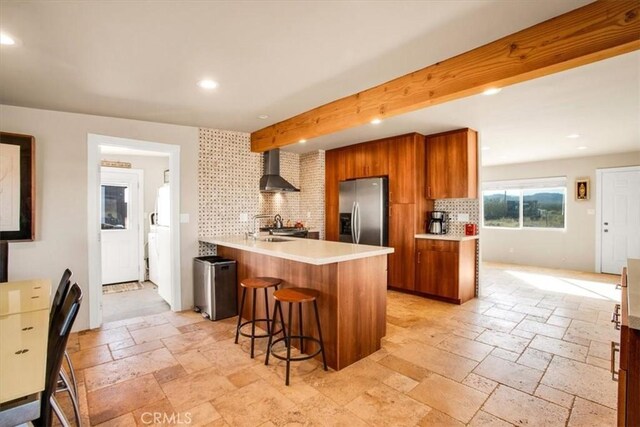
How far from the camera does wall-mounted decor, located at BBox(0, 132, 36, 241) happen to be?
289 cm

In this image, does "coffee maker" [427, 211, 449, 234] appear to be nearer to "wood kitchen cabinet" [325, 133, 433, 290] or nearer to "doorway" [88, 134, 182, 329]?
"wood kitchen cabinet" [325, 133, 433, 290]

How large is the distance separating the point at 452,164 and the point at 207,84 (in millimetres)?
3424

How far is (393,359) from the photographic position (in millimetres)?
2643

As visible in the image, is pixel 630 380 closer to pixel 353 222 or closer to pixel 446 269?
pixel 446 269

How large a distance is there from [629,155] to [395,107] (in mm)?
6218

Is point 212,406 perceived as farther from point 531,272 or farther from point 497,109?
point 531,272

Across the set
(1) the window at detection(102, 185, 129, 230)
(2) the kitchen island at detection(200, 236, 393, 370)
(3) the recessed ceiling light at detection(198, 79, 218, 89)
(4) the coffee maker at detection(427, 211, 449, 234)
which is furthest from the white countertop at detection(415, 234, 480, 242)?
(1) the window at detection(102, 185, 129, 230)

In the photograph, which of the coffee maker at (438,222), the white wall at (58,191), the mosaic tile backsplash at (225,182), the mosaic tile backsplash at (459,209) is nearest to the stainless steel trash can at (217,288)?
the mosaic tile backsplash at (225,182)

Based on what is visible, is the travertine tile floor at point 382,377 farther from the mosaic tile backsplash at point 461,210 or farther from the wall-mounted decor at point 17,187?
the mosaic tile backsplash at point 461,210

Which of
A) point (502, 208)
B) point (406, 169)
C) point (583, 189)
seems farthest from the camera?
point (502, 208)

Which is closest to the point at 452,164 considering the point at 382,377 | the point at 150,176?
the point at 382,377

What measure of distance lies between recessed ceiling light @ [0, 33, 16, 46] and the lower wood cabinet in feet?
14.9

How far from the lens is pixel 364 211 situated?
16.7 feet

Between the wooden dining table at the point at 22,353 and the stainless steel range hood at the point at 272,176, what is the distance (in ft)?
10.3
